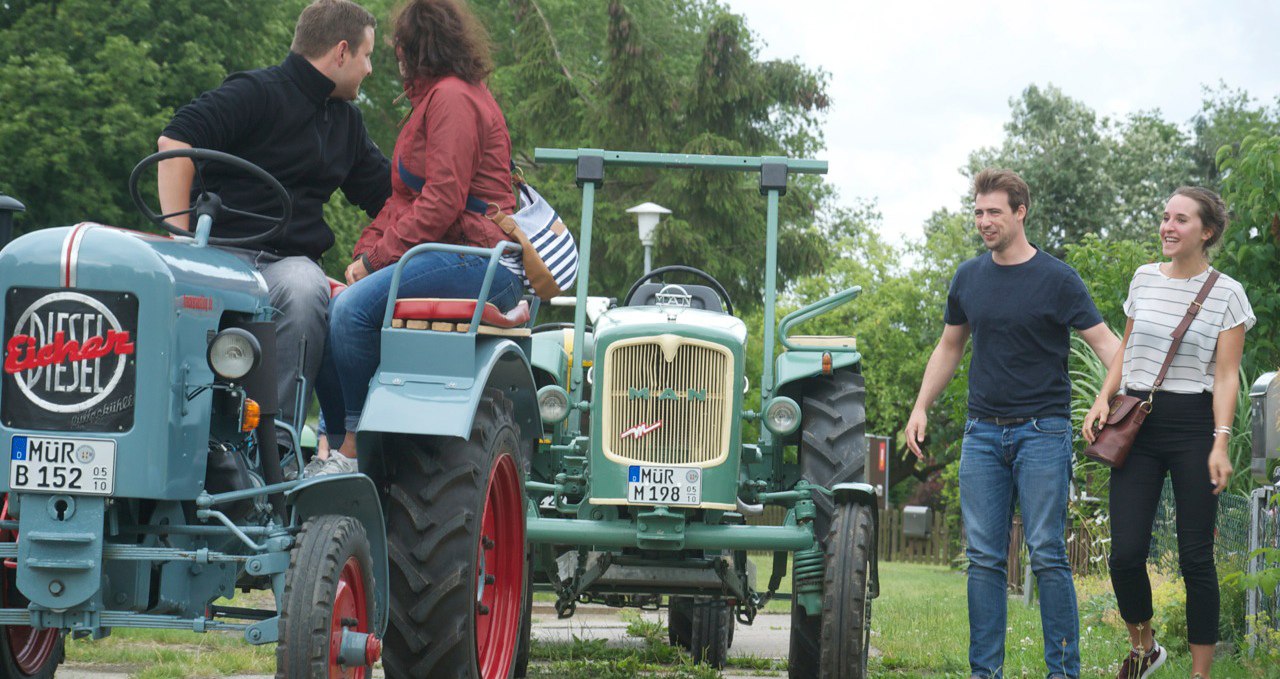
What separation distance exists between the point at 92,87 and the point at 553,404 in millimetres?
17665

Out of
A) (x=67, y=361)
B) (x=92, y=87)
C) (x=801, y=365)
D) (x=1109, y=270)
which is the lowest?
(x=67, y=361)

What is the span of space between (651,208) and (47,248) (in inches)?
545

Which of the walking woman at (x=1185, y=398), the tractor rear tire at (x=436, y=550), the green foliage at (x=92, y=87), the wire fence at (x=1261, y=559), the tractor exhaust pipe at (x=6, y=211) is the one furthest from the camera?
the green foliage at (x=92, y=87)

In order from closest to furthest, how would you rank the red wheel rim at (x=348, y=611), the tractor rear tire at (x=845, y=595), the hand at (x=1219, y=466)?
1. the red wheel rim at (x=348, y=611)
2. the hand at (x=1219, y=466)
3. the tractor rear tire at (x=845, y=595)

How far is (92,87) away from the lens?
23.0m

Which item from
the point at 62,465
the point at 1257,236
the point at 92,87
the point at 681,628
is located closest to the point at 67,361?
the point at 62,465

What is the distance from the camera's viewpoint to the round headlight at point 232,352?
4156 millimetres

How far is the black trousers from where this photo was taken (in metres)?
6.09

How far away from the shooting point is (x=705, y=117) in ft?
88.3

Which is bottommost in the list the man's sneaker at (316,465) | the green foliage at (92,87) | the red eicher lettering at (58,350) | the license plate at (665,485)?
the license plate at (665,485)

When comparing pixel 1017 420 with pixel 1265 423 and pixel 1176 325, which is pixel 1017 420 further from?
pixel 1265 423

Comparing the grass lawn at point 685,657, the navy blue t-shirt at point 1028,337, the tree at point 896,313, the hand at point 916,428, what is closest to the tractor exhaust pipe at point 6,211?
the grass lawn at point 685,657

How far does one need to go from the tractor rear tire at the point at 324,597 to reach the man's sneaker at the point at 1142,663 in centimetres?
352

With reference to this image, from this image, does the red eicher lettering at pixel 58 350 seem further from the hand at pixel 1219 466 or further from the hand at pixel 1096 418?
the hand at pixel 1219 466
